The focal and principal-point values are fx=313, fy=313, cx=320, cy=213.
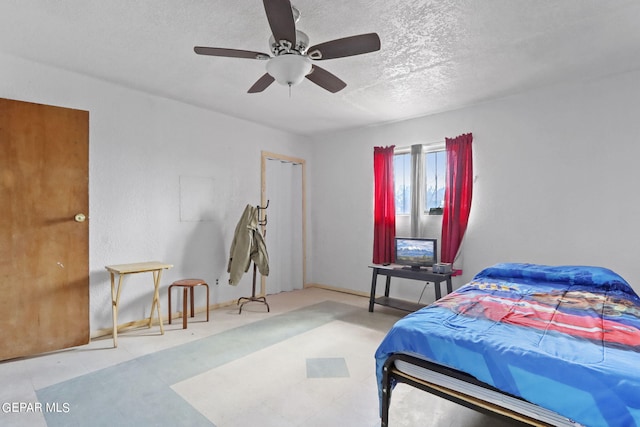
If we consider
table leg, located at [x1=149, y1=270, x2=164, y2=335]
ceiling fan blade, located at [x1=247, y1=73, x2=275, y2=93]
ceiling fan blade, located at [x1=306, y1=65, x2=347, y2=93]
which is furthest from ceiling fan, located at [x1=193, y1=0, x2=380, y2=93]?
table leg, located at [x1=149, y1=270, x2=164, y2=335]

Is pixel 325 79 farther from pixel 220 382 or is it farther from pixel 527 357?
pixel 220 382

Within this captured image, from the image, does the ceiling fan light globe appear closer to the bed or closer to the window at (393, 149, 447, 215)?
the bed

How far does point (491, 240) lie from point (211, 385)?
10.6 feet

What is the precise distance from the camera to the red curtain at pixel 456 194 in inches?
146

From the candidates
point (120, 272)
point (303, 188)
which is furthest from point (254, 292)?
point (303, 188)

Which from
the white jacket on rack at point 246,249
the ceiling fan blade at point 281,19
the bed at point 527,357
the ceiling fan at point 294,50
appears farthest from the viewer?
the white jacket on rack at point 246,249

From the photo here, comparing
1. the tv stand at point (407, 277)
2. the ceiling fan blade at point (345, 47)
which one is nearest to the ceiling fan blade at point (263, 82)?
the ceiling fan blade at point (345, 47)

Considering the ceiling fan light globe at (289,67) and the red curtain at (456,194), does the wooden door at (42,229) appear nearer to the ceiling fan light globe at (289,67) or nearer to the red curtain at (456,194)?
the ceiling fan light globe at (289,67)

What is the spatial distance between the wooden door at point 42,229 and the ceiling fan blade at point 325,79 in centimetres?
216

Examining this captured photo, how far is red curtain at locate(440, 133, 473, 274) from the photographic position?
372 centimetres

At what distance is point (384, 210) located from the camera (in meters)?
4.39

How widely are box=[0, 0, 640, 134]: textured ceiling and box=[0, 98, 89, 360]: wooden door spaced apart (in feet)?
2.02

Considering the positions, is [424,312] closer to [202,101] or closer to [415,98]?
[415,98]

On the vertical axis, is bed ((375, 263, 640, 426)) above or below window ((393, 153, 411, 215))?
below
